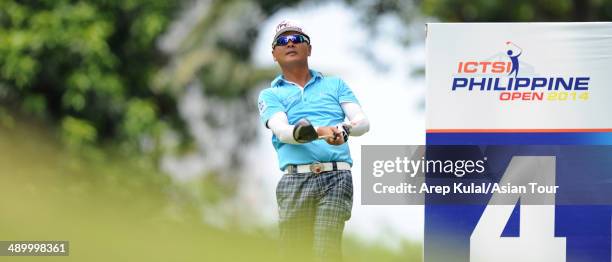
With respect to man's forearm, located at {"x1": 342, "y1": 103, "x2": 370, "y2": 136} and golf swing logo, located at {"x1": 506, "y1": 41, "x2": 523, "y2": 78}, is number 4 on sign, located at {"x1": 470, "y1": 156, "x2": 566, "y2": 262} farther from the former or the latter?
man's forearm, located at {"x1": 342, "y1": 103, "x2": 370, "y2": 136}

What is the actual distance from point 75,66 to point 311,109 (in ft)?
36.7

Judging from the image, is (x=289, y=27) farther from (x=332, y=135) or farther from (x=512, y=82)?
(x=512, y=82)

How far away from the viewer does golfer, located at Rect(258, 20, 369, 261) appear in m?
5.69

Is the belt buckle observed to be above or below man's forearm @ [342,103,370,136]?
below

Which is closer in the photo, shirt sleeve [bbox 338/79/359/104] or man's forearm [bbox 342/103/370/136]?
man's forearm [bbox 342/103/370/136]

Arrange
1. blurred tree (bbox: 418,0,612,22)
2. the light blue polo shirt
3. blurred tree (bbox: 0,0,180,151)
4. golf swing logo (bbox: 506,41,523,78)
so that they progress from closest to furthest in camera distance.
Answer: the light blue polo shirt < golf swing logo (bbox: 506,41,523,78) < blurred tree (bbox: 0,0,180,151) < blurred tree (bbox: 418,0,612,22)

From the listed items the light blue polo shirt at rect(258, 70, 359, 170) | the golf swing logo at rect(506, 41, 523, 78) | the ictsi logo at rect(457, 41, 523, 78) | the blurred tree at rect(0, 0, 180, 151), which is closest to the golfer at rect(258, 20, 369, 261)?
the light blue polo shirt at rect(258, 70, 359, 170)

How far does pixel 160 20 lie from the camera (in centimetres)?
1775

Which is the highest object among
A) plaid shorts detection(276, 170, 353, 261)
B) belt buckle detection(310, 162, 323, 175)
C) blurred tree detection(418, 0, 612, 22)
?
blurred tree detection(418, 0, 612, 22)

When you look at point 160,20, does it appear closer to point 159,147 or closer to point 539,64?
point 159,147

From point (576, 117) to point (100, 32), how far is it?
36.3ft

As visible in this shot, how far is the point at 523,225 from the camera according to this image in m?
6.63

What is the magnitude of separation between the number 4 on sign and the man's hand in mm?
1397

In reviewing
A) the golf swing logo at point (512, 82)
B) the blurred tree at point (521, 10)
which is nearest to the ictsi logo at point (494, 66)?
the golf swing logo at point (512, 82)
